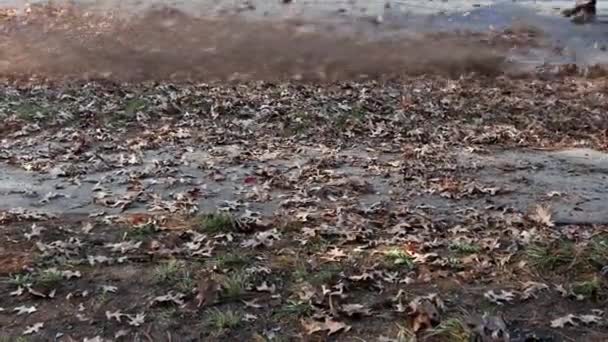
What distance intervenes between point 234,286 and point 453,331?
4.23ft

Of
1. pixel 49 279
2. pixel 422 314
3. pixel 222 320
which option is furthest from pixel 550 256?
pixel 49 279

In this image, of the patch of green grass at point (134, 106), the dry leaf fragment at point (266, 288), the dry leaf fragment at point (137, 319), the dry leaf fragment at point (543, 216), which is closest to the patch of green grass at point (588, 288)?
the dry leaf fragment at point (543, 216)

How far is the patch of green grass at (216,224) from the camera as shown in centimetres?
501

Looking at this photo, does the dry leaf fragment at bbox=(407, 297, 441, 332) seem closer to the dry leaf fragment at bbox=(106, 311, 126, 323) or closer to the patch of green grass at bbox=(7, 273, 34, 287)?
the dry leaf fragment at bbox=(106, 311, 126, 323)

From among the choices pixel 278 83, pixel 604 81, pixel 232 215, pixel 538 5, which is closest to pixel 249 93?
pixel 278 83

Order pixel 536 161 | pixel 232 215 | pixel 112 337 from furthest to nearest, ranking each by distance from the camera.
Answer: pixel 536 161 < pixel 232 215 < pixel 112 337

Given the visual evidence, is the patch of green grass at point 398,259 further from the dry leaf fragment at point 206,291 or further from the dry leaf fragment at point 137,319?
the dry leaf fragment at point 137,319

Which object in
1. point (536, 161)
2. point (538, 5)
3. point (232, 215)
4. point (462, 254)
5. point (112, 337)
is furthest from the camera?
point (538, 5)

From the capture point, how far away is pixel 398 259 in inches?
176

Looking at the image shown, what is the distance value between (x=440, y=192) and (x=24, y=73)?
7.54 meters

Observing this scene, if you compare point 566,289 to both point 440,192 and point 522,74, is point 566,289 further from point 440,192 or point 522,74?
point 522,74

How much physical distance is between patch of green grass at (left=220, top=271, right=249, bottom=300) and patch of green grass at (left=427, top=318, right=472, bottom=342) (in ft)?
3.70

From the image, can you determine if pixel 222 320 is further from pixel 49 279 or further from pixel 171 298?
pixel 49 279

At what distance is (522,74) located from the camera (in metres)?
10.7
